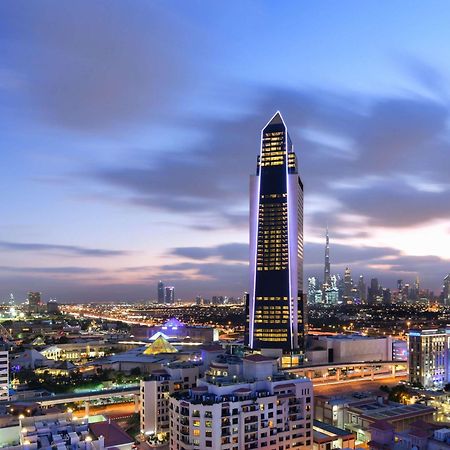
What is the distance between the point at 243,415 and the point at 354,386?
30.6 meters

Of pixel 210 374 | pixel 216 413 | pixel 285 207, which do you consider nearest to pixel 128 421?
pixel 210 374

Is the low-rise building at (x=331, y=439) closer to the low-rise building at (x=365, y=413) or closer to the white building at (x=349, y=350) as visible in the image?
the low-rise building at (x=365, y=413)

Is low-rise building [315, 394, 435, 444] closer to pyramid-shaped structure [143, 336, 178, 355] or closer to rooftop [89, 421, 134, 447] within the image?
rooftop [89, 421, 134, 447]

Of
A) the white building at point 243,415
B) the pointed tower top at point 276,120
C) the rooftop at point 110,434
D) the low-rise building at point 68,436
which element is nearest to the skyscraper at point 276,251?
the pointed tower top at point 276,120

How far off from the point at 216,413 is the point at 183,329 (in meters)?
63.0

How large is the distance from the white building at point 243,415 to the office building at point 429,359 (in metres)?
23.8

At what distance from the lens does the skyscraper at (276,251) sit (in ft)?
224

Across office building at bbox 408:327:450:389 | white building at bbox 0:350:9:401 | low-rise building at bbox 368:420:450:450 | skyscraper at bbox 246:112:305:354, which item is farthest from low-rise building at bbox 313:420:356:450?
skyscraper at bbox 246:112:305:354

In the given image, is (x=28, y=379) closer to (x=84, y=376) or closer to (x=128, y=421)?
(x=84, y=376)

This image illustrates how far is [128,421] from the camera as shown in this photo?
123 feet

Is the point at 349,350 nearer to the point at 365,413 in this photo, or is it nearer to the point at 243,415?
the point at 365,413

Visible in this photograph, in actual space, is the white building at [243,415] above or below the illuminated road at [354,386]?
above

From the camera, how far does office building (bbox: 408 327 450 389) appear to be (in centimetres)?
4912

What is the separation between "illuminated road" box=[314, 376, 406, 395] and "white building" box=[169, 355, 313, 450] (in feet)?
72.2
